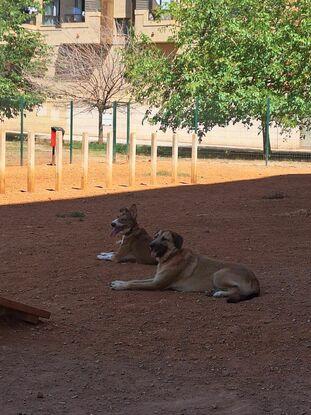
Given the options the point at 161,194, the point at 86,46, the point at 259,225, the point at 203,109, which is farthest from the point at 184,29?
the point at 259,225

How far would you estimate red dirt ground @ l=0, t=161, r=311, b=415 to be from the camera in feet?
17.5

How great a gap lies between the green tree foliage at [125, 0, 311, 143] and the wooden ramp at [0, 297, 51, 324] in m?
22.1

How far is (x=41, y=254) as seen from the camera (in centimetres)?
1020

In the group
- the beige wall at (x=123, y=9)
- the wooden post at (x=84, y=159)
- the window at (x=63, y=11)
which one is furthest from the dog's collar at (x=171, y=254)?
the window at (x=63, y=11)

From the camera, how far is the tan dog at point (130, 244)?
959 centimetres

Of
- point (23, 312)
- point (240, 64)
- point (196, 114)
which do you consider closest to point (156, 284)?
point (23, 312)

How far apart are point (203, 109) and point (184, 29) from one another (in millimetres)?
3487

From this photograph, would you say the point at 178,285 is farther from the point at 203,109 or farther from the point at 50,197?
the point at 203,109

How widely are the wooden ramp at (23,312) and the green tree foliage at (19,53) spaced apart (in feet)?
88.4

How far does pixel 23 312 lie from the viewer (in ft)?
22.2

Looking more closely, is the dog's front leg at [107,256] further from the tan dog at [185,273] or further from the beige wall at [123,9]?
the beige wall at [123,9]

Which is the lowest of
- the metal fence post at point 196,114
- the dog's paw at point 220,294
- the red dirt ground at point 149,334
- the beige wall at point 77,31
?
the red dirt ground at point 149,334

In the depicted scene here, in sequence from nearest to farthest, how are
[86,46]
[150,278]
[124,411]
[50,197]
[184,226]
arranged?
[124,411] < [150,278] < [184,226] < [50,197] < [86,46]

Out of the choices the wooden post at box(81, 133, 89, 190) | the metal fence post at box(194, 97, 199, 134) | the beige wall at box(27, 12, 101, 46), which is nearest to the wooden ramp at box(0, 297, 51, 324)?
the wooden post at box(81, 133, 89, 190)
